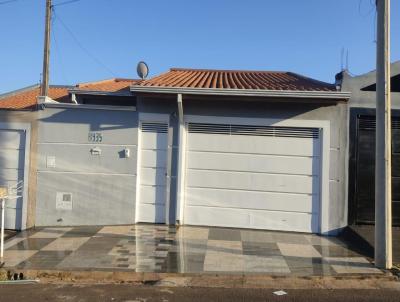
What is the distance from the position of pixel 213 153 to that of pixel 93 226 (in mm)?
3365

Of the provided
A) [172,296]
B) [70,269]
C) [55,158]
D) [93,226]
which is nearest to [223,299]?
[172,296]

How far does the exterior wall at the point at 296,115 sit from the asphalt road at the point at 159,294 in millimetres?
4140

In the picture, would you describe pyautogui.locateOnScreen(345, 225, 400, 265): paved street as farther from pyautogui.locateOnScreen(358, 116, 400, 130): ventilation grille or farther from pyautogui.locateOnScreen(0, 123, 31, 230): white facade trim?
pyautogui.locateOnScreen(0, 123, 31, 230): white facade trim

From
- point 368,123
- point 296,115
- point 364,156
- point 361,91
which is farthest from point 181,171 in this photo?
point 361,91

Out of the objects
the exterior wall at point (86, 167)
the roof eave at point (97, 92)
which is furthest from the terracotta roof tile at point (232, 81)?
the exterior wall at point (86, 167)

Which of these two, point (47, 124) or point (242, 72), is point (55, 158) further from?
point (242, 72)

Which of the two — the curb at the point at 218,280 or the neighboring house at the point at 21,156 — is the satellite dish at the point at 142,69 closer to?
the neighboring house at the point at 21,156

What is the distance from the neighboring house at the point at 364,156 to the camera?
408 inches

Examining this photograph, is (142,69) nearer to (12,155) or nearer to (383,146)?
(12,155)

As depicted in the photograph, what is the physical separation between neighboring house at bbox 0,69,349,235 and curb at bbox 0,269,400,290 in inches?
145

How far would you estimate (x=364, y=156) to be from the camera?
10398 millimetres

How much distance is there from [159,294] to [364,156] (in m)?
6.38

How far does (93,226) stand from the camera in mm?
10648

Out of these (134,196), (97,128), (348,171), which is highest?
(97,128)
